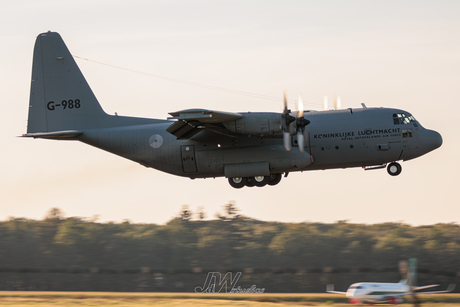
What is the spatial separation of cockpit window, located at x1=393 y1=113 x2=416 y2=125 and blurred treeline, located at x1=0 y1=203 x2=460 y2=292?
69.8m

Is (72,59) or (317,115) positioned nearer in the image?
(317,115)

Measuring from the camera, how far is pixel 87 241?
108 meters

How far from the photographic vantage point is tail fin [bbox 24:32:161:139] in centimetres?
3272

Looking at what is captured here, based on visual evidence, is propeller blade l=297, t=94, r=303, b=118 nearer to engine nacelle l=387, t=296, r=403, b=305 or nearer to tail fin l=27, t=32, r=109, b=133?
tail fin l=27, t=32, r=109, b=133

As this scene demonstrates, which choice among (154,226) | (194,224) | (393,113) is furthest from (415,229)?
(393,113)

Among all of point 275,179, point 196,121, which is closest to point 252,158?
point 275,179

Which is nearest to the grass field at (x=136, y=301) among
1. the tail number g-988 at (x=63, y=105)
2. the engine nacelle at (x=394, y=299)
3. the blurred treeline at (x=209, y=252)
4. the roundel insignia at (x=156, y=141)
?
the engine nacelle at (x=394, y=299)

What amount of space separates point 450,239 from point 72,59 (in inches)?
3525

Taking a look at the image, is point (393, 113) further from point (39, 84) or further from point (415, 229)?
point (415, 229)

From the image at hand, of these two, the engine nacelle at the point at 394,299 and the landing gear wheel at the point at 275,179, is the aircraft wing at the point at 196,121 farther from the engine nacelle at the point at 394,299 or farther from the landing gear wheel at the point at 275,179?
the engine nacelle at the point at 394,299

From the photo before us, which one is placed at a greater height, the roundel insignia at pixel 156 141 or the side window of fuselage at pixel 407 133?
the roundel insignia at pixel 156 141

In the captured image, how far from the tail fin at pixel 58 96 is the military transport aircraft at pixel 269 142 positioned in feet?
6.37

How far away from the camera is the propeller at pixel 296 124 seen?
26750 mm
